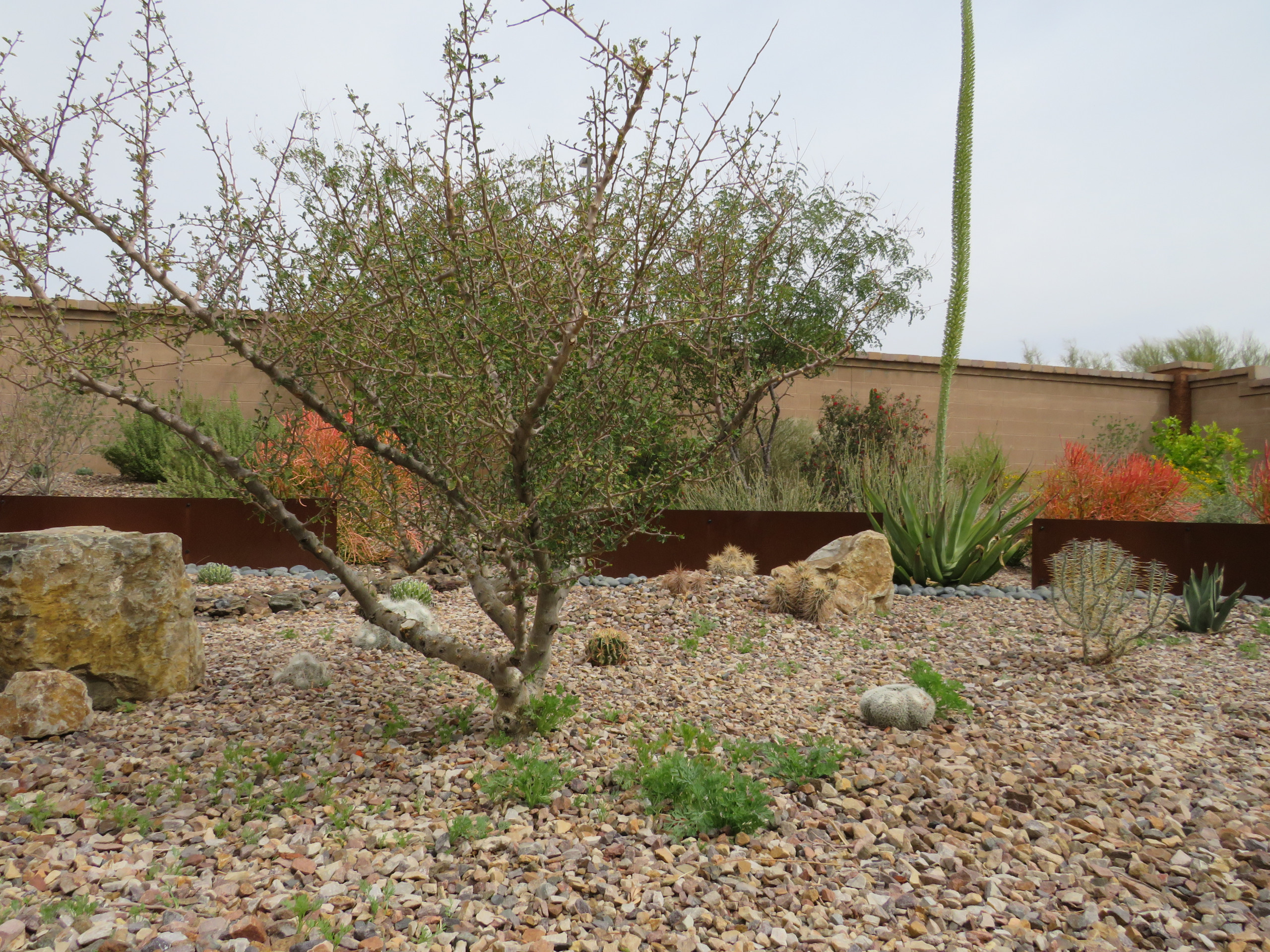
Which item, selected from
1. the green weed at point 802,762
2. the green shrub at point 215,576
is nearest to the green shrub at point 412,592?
the green shrub at point 215,576

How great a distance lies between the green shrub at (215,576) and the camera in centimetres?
757

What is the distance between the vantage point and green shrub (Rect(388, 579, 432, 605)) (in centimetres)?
694

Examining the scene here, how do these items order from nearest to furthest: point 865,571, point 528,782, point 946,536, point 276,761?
1. point 528,782
2. point 276,761
3. point 865,571
4. point 946,536

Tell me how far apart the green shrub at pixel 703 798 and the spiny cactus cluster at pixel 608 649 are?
1.90m

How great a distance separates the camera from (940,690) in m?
4.30

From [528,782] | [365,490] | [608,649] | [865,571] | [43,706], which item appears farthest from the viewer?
[865,571]

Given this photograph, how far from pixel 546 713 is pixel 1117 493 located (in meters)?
8.48

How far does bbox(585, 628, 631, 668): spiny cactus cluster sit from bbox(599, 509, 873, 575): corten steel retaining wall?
3052 millimetres

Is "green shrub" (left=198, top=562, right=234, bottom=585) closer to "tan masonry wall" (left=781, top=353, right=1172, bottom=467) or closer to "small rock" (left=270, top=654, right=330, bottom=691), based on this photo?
"small rock" (left=270, top=654, right=330, bottom=691)

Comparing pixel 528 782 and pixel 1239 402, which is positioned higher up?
pixel 1239 402

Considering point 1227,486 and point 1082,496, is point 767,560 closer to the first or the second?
point 1082,496

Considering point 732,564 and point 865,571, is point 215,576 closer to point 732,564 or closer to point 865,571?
point 732,564

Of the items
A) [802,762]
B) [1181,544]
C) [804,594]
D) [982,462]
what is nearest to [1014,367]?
[982,462]

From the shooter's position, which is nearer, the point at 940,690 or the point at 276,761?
the point at 276,761
